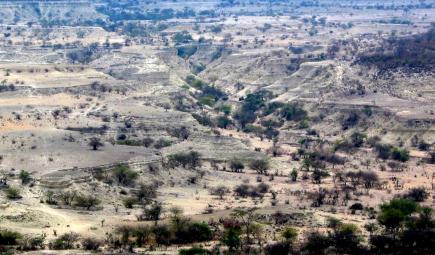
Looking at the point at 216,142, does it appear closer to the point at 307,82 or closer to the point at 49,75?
the point at 307,82

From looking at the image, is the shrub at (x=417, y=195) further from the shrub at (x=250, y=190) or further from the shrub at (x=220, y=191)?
the shrub at (x=220, y=191)

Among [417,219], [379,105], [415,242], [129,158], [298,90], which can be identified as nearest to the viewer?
[415,242]

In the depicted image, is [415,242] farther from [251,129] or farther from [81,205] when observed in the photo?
[251,129]

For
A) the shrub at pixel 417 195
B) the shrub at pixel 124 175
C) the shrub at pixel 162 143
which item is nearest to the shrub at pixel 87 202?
the shrub at pixel 124 175

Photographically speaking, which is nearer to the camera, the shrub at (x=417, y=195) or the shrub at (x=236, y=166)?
the shrub at (x=417, y=195)

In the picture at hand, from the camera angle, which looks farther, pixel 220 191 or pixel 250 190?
pixel 250 190

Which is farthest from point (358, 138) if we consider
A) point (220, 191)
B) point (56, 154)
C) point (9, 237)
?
point (9, 237)

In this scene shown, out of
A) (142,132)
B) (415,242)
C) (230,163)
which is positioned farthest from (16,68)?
(415,242)

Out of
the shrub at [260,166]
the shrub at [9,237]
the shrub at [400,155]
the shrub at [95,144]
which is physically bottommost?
the shrub at [400,155]
